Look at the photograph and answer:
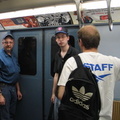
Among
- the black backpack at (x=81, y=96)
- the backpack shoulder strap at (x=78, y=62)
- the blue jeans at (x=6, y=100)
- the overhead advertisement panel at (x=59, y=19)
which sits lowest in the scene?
the blue jeans at (x=6, y=100)

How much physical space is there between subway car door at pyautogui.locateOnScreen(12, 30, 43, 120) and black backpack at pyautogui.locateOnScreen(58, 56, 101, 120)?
2201 mm

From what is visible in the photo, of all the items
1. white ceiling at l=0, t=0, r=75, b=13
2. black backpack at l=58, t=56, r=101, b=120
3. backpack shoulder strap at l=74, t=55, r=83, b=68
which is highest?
white ceiling at l=0, t=0, r=75, b=13

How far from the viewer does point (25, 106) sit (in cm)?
373

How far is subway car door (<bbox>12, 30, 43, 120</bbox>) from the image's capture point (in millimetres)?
3512

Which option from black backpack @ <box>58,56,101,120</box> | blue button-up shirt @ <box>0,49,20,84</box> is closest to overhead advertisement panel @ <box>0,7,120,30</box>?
blue button-up shirt @ <box>0,49,20,84</box>

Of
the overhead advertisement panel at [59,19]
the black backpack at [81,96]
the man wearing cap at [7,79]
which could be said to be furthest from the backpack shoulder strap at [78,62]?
the man wearing cap at [7,79]

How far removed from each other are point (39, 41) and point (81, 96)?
7.79 ft

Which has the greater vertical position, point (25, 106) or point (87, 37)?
point (87, 37)

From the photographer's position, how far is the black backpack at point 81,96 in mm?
1286

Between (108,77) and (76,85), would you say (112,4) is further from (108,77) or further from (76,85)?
(76,85)

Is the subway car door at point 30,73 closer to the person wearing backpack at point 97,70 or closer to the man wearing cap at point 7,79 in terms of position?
the man wearing cap at point 7,79

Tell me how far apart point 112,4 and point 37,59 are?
1974 mm

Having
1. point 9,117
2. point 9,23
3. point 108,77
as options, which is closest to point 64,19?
point 9,23

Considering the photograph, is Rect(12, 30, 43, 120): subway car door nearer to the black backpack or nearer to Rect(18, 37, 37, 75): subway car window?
Rect(18, 37, 37, 75): subway car window
